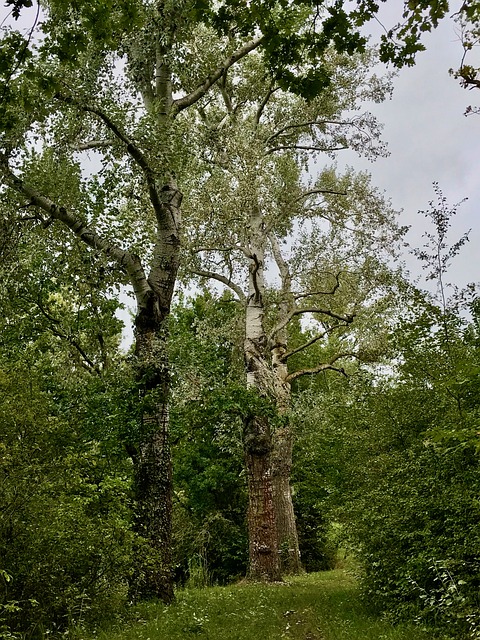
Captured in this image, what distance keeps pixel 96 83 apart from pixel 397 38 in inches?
286

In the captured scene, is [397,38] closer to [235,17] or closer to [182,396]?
[235,17]

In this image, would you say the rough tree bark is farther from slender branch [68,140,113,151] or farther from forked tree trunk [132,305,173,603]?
slender branch [68,140,113,151]

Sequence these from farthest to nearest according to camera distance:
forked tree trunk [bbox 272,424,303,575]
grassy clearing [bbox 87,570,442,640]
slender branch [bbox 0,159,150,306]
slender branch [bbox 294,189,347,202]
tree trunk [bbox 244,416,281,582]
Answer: slender branch [bbox 294,189,347,202], forked tree trunk [bbox 272,424,303,575], tree trunk [bbox 244,416,281,582], slender branch [bbox 0,159,150,306], grassy clearing [bbox 87,570,442,640]

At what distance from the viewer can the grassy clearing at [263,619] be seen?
26.1 ft

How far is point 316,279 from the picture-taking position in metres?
21.4

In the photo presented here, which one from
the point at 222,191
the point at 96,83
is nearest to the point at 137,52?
the point at 96,83

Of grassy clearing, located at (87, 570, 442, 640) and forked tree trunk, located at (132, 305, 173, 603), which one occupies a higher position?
forked tree trunk, located at (132, 305, 173, 603)

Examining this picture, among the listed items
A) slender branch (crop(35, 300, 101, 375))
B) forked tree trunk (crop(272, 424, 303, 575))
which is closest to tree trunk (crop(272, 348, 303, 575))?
forked tree trunk (crop(272, 424, 303, 575))

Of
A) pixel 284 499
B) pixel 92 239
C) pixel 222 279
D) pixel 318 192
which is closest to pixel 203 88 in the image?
pixel 92 239

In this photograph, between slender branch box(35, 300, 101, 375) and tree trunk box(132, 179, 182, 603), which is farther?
slender branch box(35, 300, 101, 375)

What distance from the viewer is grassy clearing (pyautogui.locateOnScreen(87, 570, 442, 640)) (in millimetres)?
7965

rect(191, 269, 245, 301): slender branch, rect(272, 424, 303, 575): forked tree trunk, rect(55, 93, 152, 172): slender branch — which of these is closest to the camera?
rect(55, 93, 152, 172): slender branch

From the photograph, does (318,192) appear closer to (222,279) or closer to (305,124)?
(305,124)

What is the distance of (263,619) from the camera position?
972 cm
